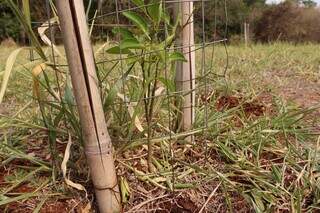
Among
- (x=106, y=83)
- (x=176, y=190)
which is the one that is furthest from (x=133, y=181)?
(x=106, y=83)

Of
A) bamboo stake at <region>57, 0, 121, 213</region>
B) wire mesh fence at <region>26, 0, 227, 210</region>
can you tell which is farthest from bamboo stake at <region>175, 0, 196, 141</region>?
bamboo stake at <region>57, 0, 121, 213</region>

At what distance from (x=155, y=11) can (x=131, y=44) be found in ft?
0.34

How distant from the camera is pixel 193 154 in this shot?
52.0 inches

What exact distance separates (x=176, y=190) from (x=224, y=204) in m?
0.14

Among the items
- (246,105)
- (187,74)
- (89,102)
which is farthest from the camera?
(246,105)

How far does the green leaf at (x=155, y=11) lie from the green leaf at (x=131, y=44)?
7 cm

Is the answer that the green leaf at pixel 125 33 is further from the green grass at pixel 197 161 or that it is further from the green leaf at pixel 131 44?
the green grass at pixel 197 161

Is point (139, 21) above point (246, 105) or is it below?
above

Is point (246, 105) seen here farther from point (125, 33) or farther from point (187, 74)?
point (125, 33)

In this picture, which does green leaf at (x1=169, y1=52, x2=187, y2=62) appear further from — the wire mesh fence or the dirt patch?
the dirt patch

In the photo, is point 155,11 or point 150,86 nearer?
point 155,11

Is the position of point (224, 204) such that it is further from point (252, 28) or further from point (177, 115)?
point (252, 28)

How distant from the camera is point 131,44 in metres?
1.02

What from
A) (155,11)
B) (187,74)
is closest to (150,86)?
(187,74)
